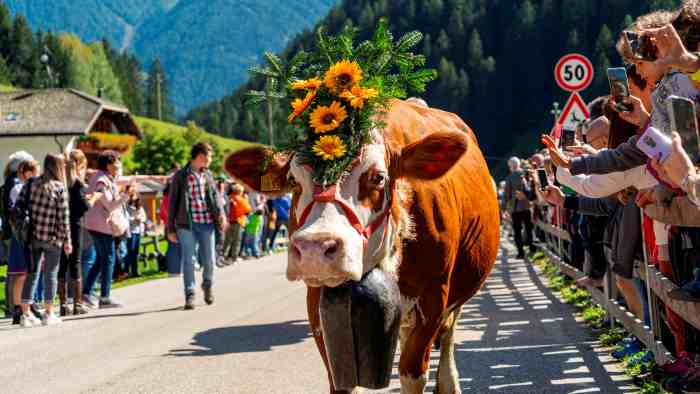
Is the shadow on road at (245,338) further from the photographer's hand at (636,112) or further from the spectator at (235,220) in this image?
the spectator at (235,220)

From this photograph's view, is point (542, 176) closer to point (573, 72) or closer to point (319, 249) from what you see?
point (319, 249)

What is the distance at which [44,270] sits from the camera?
1120 cm

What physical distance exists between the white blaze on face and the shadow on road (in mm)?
4371

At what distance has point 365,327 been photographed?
4301 mm

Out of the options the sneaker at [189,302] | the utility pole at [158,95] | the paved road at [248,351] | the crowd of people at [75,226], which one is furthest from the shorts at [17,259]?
the utility pole at [158,95]

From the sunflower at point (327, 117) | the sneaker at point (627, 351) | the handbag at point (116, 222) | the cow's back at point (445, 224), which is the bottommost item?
the sneaker at point (627, 351)

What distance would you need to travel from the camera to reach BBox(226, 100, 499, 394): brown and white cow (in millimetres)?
4020

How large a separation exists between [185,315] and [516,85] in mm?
128923

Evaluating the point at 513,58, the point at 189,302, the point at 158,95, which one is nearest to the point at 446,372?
the point at 189,302

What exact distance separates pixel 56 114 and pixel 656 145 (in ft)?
216

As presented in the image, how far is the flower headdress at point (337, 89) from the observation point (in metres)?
4.35

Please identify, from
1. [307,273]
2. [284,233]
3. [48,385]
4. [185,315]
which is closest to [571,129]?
[307,273]

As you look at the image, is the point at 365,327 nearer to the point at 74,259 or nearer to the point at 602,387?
the point at 602,387

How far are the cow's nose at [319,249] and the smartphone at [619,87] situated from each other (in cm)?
195
